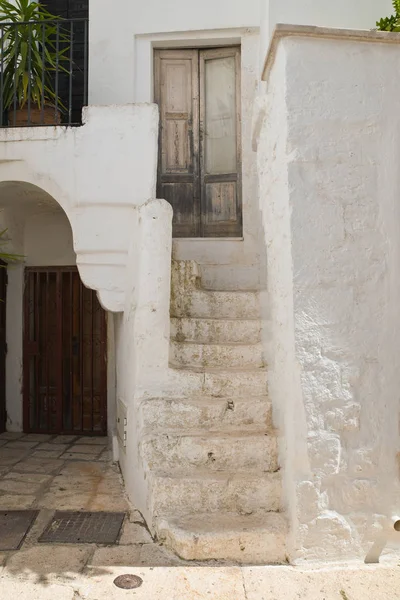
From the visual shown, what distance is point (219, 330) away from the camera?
4.11 meters

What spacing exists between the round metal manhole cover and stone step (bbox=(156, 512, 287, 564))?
0.96 feet

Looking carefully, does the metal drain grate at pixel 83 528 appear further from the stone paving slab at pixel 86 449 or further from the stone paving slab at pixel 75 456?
the stone paving slab at pixel 86 449

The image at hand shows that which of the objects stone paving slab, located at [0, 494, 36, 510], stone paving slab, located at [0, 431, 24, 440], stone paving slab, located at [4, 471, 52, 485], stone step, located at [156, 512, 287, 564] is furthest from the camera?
stone paving slab, located at [0, 431, 24, 440]

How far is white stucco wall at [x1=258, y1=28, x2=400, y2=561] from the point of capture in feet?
9.75

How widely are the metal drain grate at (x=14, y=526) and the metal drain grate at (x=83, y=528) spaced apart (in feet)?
0.44

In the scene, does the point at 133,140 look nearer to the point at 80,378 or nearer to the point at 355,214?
the point at 355,214

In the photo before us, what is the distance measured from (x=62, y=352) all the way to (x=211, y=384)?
3567 mm

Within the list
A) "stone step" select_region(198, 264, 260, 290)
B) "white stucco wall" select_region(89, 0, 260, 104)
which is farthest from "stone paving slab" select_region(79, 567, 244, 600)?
"white stucco wall" select_region(89, 0, 260, 104)

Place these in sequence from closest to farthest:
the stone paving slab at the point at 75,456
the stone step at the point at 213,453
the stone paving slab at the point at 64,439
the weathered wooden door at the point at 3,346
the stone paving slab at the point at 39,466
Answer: the stone step at the point at 213,453, the stone paving slab at the point at 39,466, the stone paving slab at the point at 75,456, the stone paving slab at the point at 64,439, the weathered wooden door at the point at 3,346

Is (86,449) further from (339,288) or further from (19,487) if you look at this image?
(339,288)

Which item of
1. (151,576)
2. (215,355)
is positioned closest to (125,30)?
(215,355)

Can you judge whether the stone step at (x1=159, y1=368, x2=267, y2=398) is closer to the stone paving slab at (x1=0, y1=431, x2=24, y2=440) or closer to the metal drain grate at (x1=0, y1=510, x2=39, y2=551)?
the metal drain grate at (x1=0, y1=510, x2=39, y2=551)

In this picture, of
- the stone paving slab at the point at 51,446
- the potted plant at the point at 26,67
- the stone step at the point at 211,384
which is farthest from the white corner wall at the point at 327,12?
the stone paving slab at the point at 51,446

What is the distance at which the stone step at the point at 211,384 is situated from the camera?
3662 mm
